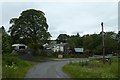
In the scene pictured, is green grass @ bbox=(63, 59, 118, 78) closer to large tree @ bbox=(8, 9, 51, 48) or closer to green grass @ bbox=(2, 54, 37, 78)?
green grass @ bbox=(2, 54, 37, 78)

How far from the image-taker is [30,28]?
8712 centimetres

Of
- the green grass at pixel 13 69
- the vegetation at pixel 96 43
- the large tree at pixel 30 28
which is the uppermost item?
the large tree at pixel 30 28

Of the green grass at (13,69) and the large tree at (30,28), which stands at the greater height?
the large tree at (30,28)

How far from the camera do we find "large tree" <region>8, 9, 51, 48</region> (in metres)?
85.6

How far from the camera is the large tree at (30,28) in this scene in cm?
8556

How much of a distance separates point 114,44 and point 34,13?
3539cm

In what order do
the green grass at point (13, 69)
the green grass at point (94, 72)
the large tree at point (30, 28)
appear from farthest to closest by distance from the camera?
the large tree at point (30, 28) → the green grass at point (13, 69) → the green grass at point (94, 72)

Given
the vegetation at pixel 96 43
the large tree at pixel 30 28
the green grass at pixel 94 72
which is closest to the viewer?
the green grass at pixel 94 72

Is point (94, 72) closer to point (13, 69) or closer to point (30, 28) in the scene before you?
point (13, 69)

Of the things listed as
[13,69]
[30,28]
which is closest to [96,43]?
[30,28]

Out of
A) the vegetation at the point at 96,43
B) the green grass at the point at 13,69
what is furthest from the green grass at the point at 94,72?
the vegetation at the point at 96,43

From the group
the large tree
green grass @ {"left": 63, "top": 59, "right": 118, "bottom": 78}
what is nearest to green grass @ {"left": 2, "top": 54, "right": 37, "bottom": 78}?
green grass @ {"left": 63, "top": 59, "right": 118, "bottom": 78}

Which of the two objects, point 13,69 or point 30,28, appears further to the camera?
point 30,28

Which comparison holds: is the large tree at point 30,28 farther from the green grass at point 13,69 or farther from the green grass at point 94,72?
the green grass at point 94,72
